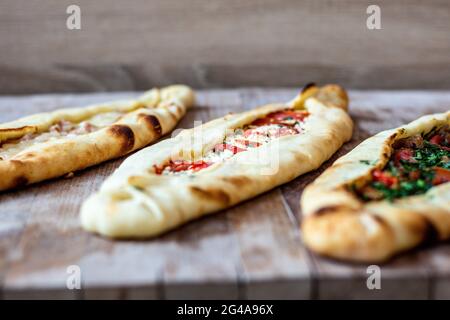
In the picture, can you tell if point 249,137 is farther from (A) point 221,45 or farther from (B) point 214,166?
(A) point 221,45

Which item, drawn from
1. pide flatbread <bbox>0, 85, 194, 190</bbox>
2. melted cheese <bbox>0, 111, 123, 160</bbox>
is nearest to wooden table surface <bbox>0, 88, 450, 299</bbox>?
pide flatbread <bbox>0, 85, 194, 190</bbox>

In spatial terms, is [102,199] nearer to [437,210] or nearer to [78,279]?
[78,279]

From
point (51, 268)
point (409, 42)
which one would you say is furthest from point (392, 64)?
point (51, 268)

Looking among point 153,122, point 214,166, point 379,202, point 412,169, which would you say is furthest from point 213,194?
point 153,122

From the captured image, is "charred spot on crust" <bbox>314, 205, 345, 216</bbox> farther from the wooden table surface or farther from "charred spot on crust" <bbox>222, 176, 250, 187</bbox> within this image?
"charred spot on crust" <bbox>222, 176, 250, 187</bbox>

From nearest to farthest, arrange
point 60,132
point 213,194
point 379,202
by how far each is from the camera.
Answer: point 379,202, point 213,194, point 60,132

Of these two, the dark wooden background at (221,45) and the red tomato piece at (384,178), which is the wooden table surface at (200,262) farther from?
the dark wooden background at (221,45)
